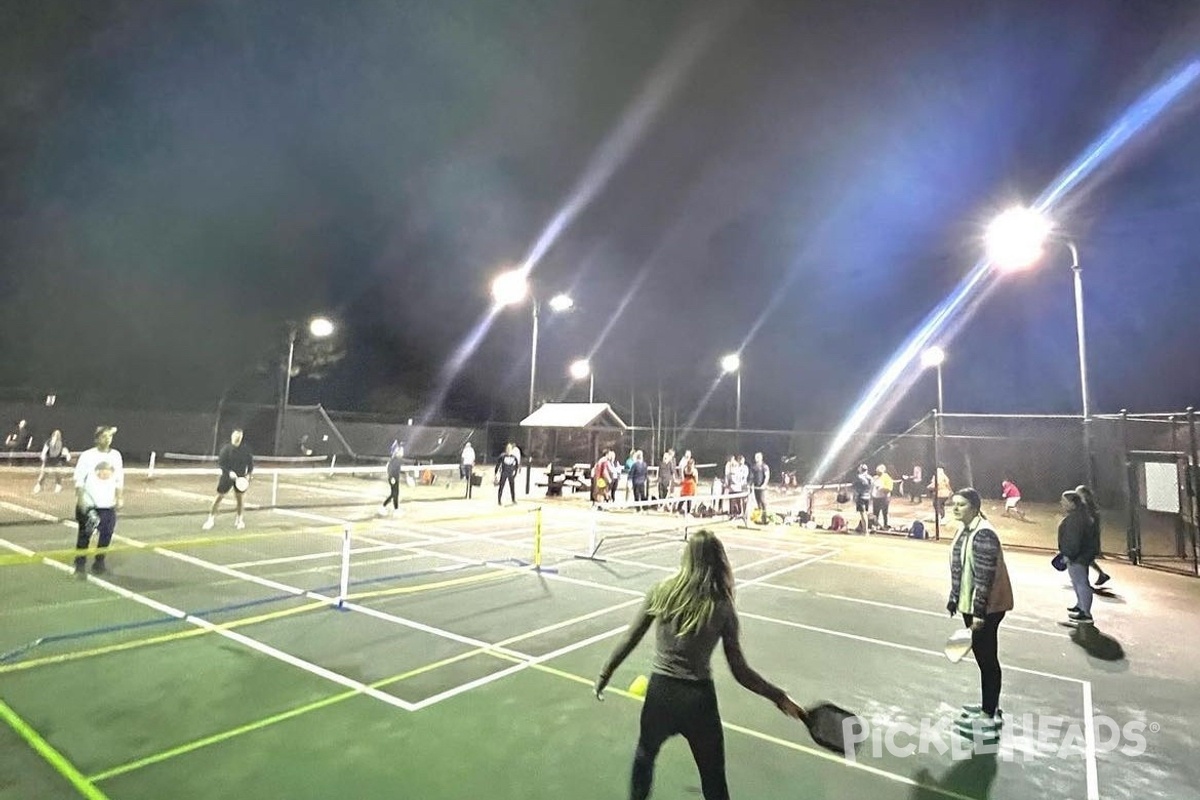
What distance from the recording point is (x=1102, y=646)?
814cm

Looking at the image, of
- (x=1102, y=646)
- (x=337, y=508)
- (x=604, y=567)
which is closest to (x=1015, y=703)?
(x=1102, y=646)

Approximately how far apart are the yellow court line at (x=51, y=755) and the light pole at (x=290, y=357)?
106 ft

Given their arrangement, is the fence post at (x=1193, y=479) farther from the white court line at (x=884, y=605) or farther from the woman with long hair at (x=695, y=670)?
the woman with long hair at (x=695, y=670)

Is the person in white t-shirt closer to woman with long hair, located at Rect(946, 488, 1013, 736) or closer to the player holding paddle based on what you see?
the player holding paddle

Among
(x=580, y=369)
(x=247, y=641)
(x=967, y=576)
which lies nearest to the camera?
(x=967, y=576)

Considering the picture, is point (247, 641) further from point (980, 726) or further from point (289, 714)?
point (980, 726)

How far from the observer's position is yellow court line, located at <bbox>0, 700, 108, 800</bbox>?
4.07m

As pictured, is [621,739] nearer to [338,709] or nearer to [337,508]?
[338,709]

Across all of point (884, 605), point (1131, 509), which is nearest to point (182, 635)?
point (884, 605)

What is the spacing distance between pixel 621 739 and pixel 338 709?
2465mm

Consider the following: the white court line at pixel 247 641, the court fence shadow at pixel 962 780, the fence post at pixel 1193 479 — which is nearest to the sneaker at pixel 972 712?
the court fence shadow at pixel 962 780

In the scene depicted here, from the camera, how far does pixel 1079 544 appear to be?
888 cm

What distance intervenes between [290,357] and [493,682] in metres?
33.4

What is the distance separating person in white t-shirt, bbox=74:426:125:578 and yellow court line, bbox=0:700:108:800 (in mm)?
4815
